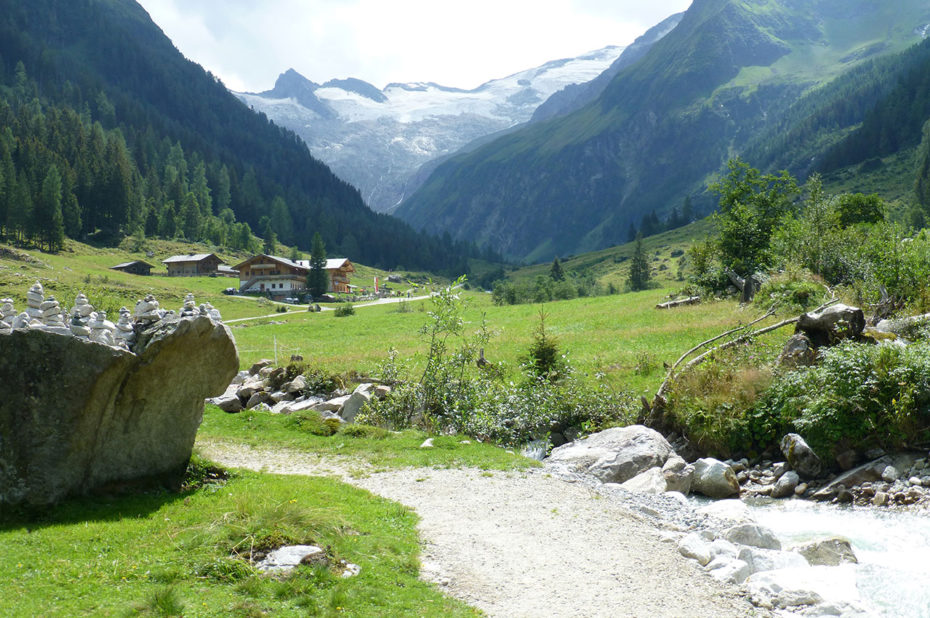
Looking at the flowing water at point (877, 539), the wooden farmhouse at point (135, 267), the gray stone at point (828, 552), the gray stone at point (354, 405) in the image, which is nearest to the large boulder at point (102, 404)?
the gray stone at point (354, 405)

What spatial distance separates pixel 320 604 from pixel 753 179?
58.1 meters

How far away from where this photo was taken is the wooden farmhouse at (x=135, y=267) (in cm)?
13588

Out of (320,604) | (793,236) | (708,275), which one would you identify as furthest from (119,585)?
(708,275)

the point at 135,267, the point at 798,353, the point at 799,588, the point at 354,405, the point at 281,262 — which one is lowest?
the point at 799,588

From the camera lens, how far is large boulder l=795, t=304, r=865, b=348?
24184mm

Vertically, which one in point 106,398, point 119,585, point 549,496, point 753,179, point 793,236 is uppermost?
point 753,179

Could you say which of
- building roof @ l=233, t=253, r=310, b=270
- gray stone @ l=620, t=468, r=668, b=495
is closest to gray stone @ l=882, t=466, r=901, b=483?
gray stone @ l=620, t=468, r=668, b=495

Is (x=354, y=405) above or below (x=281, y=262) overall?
below

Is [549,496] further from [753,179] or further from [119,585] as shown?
[753,179]

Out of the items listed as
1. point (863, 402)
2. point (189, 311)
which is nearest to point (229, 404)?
point (189, 311)

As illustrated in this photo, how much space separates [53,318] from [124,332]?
1433 millimetres

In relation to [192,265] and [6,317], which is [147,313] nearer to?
[6,317]

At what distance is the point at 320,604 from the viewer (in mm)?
9711

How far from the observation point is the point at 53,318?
12.6 meters
